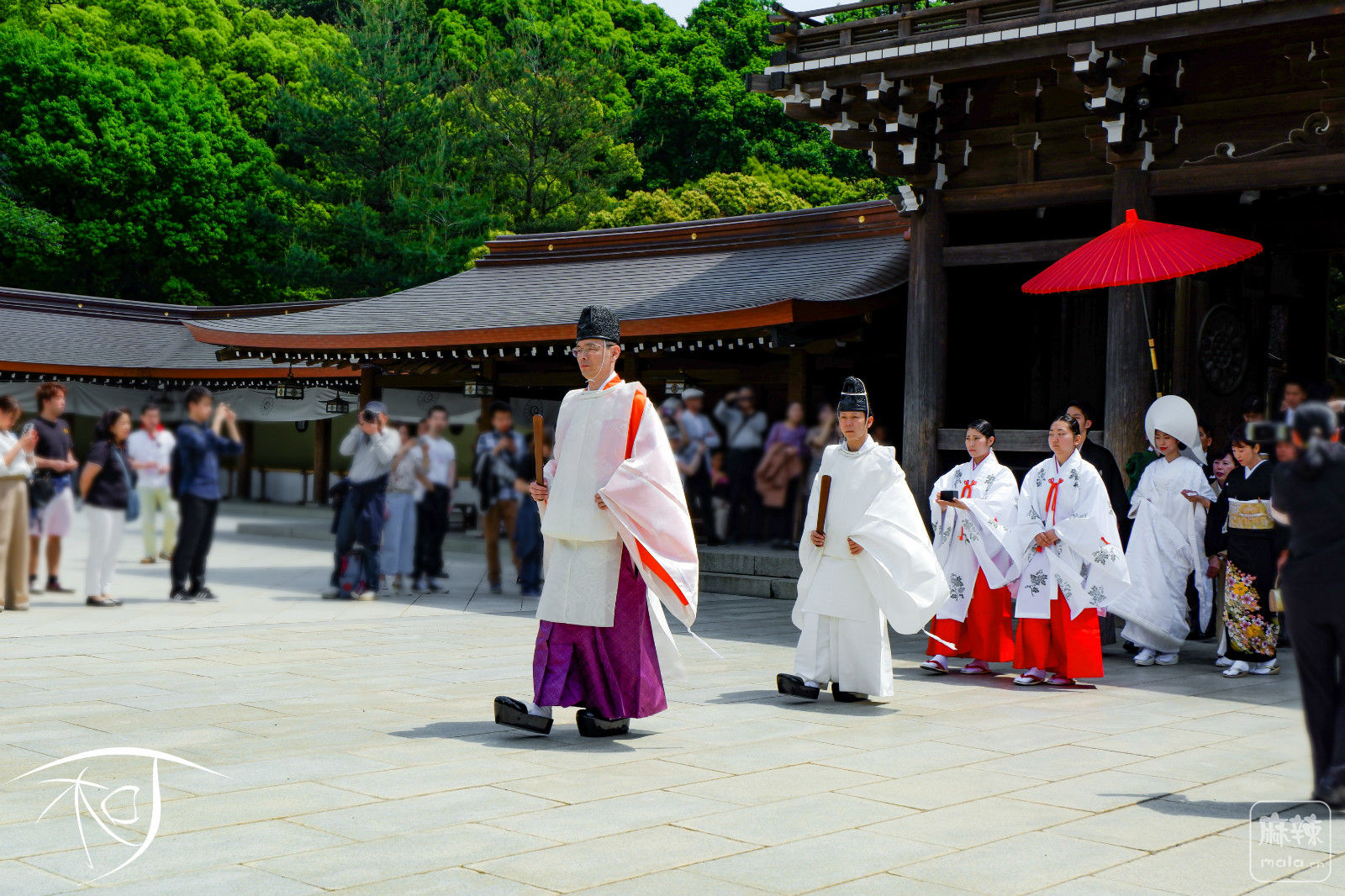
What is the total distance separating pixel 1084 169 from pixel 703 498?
373cm

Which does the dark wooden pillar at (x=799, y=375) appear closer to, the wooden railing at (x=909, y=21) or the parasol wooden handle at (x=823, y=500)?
the wooden railing at (x=909, y=21)

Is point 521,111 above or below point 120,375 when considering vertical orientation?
above

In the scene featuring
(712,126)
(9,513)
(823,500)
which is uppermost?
(712,126)

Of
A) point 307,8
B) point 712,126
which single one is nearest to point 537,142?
point 712,126

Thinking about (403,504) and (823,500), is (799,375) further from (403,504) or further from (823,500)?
(403,504)

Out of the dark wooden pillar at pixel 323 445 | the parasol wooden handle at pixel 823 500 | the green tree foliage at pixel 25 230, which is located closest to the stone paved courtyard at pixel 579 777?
the parasol wooden handle at pixel 823 500

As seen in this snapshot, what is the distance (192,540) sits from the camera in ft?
8.77

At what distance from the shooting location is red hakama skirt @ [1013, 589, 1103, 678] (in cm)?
623

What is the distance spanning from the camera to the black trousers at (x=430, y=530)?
18.0 ft

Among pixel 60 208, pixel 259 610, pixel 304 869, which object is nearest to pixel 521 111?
pixel 60 208

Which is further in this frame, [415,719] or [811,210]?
[811,210]

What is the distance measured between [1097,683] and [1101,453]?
1.77 m

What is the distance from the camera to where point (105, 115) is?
8.85 m

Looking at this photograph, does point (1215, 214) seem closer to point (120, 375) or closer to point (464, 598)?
point (464, 598)
